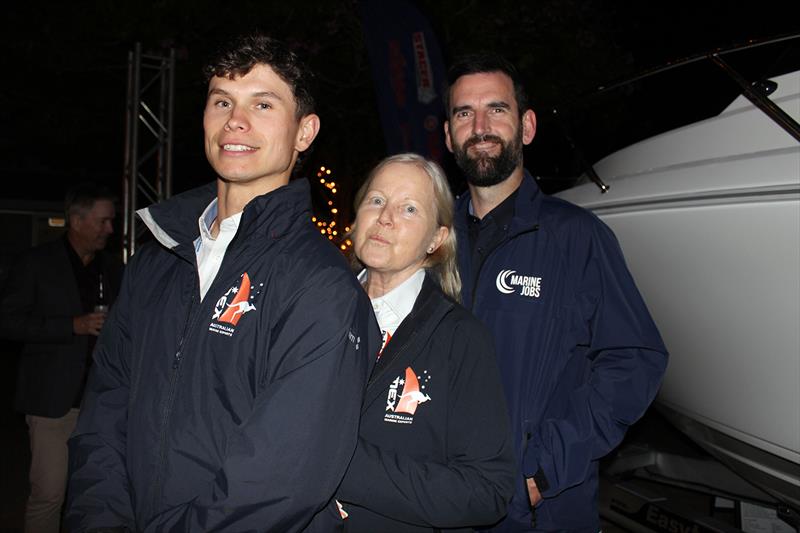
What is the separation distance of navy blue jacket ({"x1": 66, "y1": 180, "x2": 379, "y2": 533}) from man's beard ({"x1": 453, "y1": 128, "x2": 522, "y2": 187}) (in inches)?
36.1

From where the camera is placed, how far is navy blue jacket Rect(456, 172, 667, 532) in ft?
6.73

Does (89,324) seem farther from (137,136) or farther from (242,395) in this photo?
(137,136)

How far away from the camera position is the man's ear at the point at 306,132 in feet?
5.77

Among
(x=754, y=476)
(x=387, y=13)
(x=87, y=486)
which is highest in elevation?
(x=387, y=13)

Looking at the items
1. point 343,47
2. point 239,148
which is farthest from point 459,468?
point 343,47

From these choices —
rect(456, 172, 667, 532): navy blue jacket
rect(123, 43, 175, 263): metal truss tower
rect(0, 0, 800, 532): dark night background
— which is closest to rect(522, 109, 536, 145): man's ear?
rect(456, 172, 667, 532): navy blue jacket

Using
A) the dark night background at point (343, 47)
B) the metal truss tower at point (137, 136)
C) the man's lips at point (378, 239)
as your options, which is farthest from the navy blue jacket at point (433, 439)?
the metal truss tower at point (137, 136)

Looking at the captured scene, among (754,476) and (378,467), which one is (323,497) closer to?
(378,467)

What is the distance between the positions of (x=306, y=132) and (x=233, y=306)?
22.2 inches

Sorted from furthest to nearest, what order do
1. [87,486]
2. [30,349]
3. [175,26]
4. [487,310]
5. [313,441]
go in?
[175,26] → [30,349] → [487,310] → [87,486] → [313,441]

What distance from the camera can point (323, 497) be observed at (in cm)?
136

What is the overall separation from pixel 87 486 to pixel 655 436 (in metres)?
6.52

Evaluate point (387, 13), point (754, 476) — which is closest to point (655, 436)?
point (754, 476)

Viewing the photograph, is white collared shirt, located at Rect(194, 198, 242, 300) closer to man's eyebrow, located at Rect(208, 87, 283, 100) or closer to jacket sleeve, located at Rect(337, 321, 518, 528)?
man's eyebrow, located at Rect(208, 87, 283, 100)
